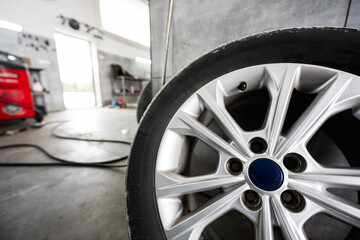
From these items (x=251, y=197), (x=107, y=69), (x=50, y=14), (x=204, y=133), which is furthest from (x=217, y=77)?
(x=107, y=69)

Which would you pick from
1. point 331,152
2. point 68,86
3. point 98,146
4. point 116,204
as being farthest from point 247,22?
point 68,86

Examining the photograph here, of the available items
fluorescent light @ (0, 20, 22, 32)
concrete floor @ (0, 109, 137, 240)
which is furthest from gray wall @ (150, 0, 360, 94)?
fluorescent light @ (0, 20, 22, 32)

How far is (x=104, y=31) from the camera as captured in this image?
6.59 m

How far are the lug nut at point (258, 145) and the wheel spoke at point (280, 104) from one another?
19mm

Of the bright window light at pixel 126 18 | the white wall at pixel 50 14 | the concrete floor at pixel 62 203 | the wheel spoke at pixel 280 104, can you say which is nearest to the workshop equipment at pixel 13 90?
the concrete floor at pixel 62 203

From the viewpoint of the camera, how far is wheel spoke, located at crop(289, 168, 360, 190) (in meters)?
0.37

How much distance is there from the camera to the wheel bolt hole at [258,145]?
448mm

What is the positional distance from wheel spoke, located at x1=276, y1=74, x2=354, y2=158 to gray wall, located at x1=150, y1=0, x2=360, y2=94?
39 cm

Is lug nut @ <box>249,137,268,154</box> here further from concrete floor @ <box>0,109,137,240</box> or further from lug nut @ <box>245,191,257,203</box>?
concrete floor @ <box>0,109,137,240</box>

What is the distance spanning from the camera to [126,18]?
24.8ft

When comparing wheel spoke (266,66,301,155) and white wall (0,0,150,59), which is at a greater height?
white wall (0,0,150,59)

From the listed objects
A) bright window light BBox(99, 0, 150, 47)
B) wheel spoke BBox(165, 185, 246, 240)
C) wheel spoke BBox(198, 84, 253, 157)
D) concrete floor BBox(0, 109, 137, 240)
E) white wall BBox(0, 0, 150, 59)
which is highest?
bright window light BBox(99, 0, 150, 47)

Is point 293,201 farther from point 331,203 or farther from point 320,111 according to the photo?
point 320,111

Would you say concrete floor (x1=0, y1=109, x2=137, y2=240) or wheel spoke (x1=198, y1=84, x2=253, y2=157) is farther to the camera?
concrete floor (x1=0, y1=109, x2=137, y2=240)
